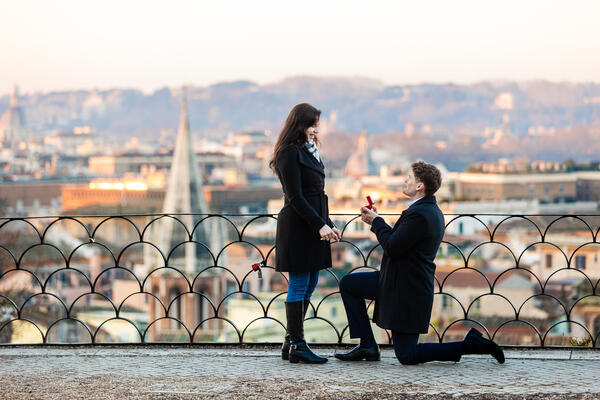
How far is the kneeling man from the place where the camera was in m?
3.48

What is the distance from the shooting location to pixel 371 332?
3.62m

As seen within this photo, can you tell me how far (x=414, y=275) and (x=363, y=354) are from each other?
33 centimetres

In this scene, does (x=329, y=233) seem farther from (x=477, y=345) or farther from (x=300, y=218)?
(x=477, y=345)

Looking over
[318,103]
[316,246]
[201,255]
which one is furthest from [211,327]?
[318,103]

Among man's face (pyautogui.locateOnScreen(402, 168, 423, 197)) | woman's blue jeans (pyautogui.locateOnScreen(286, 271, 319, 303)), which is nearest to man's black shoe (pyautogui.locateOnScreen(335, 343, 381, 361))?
woman's blue jeans (pyautogui.locateOnScreen(286, 271, 319, 303))

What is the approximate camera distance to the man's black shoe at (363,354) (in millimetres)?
3637

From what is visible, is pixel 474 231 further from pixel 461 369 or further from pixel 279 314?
pixel 461 369

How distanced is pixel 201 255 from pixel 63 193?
5164 cm

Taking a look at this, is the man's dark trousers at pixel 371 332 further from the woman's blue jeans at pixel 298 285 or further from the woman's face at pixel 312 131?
the woman's face at pixel 312 131

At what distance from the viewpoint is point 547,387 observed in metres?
3.25

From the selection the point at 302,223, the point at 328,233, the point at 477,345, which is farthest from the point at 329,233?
the point at 477,345

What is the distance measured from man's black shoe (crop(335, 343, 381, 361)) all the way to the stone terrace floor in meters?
0.03

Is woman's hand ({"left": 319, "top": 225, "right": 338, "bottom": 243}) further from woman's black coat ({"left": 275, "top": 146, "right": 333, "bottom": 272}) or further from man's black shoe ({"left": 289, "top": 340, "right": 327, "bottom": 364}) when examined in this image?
man's black shoe ({"left": 289, "top": 340, "right": 327, "bottom": 364})

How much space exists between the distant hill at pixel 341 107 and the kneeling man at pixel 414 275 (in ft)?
375
